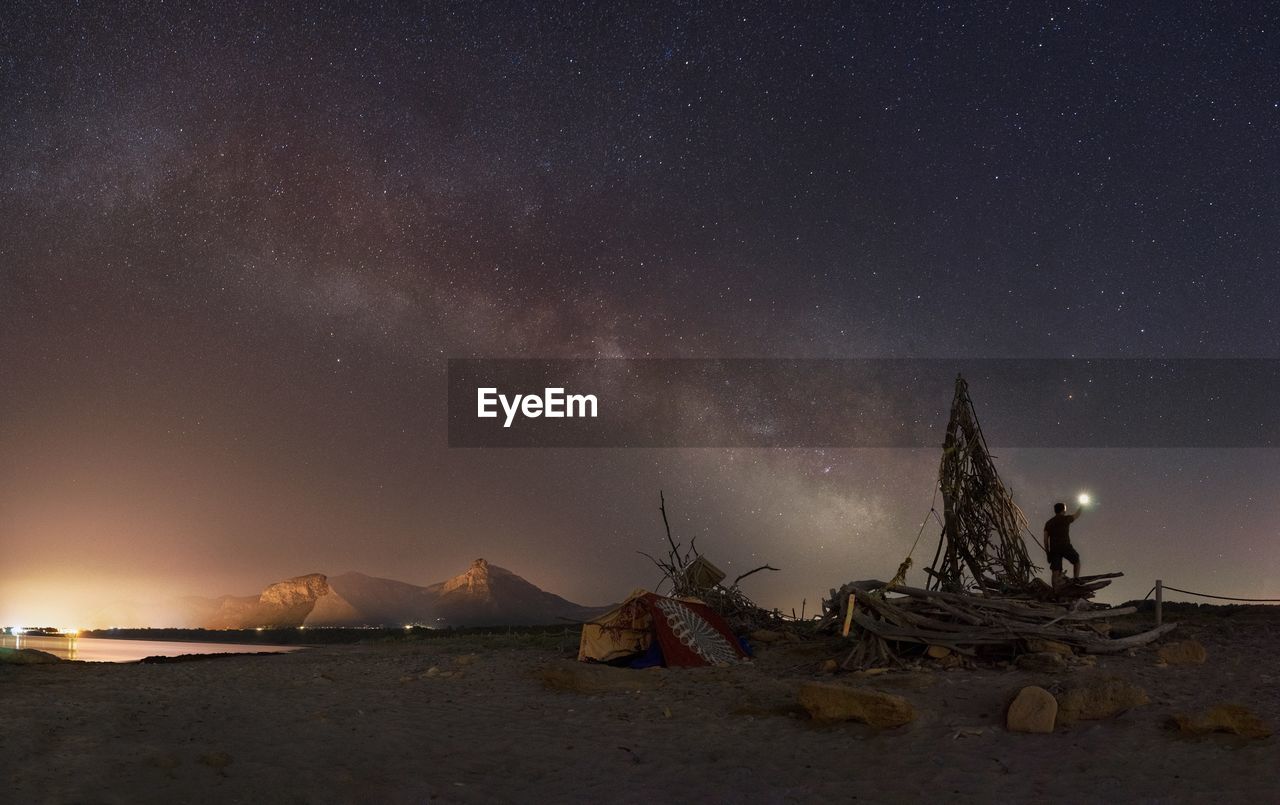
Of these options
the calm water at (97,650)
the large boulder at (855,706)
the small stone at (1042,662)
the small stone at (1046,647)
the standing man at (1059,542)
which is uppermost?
the standing man at (1059,542)

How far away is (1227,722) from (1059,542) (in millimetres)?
7466

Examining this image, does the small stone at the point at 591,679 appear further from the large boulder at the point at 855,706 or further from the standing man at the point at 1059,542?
the standing man at the point at 1059,542

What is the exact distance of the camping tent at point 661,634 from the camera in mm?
15609

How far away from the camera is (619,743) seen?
9.93 metres

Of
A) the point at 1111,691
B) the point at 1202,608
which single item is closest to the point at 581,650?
the point at 1111,691

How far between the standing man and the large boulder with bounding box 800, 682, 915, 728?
714 cm

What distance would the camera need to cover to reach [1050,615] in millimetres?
13734

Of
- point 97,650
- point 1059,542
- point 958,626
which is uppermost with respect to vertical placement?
point 1059,542

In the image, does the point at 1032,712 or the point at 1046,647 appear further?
the point at 1046,647

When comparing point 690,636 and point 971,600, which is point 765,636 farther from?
point 971,600

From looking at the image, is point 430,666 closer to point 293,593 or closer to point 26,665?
point 26,665

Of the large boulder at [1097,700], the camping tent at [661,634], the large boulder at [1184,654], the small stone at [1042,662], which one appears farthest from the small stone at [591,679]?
the large boulder at [1184,654]

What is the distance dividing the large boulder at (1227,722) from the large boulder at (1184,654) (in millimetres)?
4035

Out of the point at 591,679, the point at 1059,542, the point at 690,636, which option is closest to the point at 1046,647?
the point at 1059,542
